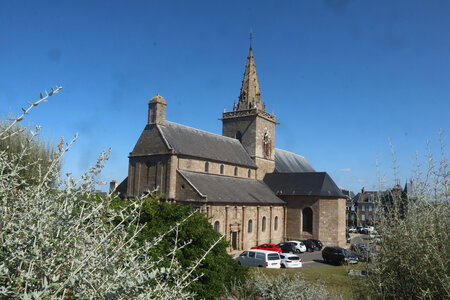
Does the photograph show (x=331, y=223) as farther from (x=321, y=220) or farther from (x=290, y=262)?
(x=290, y=262)

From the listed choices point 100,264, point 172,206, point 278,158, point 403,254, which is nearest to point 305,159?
point 278,158

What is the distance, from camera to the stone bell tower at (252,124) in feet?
143

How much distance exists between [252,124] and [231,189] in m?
11.5

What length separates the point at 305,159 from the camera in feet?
195

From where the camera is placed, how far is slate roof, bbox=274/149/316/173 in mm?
48531

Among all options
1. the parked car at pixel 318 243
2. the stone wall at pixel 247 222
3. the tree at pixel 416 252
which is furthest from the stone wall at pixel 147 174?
the tree at pixel 416 252

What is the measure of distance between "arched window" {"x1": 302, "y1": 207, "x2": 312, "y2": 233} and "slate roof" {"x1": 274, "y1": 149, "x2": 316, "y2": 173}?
758 centimetres

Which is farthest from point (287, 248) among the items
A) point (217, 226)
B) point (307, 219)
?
point (307, 219)

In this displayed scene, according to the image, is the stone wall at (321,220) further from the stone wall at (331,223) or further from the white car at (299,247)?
the white car at (299,247)

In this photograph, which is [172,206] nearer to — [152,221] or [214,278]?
[152,221]

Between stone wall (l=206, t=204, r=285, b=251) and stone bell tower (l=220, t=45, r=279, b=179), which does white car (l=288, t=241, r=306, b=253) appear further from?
stone bell tower (l=220, t=45, r=279, b=179)

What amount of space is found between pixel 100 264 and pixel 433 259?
5359mm

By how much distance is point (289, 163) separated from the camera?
52.1 meters

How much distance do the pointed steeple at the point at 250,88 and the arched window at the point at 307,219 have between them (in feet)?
46.6
